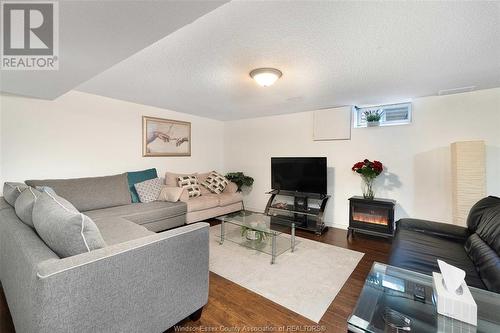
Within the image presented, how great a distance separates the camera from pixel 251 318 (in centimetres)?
167

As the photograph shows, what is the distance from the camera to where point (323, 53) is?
194 cm

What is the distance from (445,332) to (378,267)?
0.63 meters

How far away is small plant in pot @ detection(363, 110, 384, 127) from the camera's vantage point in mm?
3584

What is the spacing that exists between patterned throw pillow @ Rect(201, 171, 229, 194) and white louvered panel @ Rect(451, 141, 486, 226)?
3829mm

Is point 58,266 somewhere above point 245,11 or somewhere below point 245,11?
below

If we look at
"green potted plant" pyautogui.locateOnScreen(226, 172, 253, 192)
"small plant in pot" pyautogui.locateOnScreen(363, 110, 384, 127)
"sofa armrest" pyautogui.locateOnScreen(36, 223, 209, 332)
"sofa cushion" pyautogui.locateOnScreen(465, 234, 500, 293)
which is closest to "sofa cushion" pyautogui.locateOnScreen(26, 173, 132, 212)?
"green potted plant" pyautogui.locateOnScreen(226, 172, 253, 192)

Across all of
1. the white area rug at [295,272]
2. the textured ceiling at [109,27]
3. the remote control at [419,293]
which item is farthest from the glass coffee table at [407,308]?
the textured ceiling at [109,27]

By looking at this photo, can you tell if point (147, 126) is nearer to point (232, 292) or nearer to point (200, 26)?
point (200, 26)

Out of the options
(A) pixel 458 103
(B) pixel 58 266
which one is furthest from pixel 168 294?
(A) pixel 458 103

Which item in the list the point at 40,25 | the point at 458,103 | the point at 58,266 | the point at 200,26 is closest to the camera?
the point at 58,266

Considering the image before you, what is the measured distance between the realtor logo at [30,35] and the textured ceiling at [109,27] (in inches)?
1.8

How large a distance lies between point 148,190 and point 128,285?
2.74m

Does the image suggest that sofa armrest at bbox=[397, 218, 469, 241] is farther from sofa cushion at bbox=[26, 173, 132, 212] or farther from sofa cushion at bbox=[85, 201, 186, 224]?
sofa cushion at bbox=[26, 173, 132, 212]

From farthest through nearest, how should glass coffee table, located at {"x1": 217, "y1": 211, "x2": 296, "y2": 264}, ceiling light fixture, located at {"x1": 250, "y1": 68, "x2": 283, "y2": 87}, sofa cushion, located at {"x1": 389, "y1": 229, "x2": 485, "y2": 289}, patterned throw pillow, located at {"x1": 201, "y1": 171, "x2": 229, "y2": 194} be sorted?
patterned throw pillow, located at {"x1": 201, "y1": 171, "x2": 229, "y2": 194}
glass coffee table, located at {"x1": 217, "y1": 211, "x2": 296, "y2": 264}
ceiling light fixture, located at {"x1": 250, "y1": 68, "x2": 283, "y2": 87}
sofa cushion, located at {"x1": 389, "y1": 229, "x2": 485, "y2": 289}
